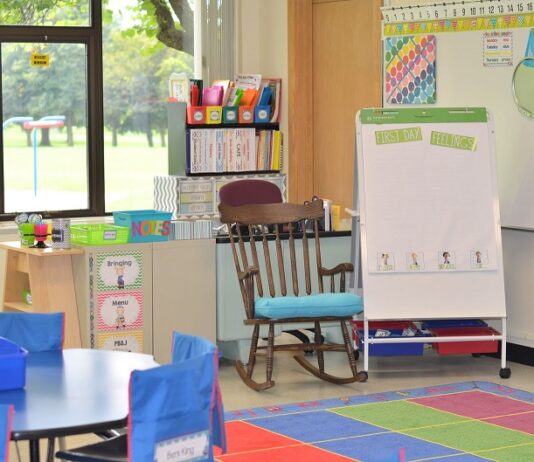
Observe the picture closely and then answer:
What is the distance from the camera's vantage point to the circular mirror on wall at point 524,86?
6.79 metres

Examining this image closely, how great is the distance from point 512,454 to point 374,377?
65.6 inches

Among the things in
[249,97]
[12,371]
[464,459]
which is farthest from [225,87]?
[12,371]

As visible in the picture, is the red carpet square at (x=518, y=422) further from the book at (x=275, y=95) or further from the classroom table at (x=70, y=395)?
the book at (x=275, y=95)

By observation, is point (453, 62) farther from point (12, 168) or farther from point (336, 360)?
point (12, 168)

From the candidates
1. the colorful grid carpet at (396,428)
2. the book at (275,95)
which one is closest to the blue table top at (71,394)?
the colorful grid carpet at (396,428)

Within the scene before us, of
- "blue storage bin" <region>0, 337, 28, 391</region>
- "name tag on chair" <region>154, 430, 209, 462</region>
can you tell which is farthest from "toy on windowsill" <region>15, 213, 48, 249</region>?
"name tag on chair" <region>154, 430, 209, 462</region>

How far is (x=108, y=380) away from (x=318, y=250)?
134 inches

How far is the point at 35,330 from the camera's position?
4102 mm

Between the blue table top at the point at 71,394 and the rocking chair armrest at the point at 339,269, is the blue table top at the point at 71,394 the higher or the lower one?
the lower one

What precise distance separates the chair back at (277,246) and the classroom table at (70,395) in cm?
259

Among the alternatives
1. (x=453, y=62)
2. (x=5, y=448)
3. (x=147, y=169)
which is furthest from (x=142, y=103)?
(x=5, y=448)

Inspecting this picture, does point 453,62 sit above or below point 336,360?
above

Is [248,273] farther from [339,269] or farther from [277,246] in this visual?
[339,269]

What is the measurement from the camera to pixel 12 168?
28.0ft
